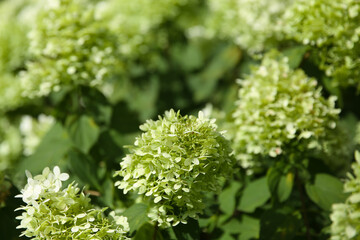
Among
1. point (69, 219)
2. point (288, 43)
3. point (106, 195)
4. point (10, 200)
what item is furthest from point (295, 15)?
point (10, 200)

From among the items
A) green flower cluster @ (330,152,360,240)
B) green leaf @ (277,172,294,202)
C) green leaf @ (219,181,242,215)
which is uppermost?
green leaf @ (219,181,242,215)

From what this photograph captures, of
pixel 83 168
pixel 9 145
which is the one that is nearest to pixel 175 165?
pixel 83 168

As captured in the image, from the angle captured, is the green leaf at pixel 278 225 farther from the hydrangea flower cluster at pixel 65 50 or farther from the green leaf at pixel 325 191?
the hydrangea flower cluster at pixel 65 50

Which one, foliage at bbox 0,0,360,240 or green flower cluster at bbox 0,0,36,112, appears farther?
green flower cluster at bbox 0,0,36,112

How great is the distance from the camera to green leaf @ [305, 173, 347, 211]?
142 cm

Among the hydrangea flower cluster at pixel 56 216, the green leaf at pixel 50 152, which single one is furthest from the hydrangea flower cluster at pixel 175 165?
the green leaf at pixel 50 152

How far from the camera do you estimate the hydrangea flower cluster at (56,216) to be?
104cm

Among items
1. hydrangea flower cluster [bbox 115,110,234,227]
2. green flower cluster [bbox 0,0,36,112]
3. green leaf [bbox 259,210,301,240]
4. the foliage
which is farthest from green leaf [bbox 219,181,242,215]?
A: green flower cluster [bbox 0,0,36,112]

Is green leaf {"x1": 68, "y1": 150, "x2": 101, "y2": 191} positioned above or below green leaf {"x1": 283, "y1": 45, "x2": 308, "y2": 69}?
below

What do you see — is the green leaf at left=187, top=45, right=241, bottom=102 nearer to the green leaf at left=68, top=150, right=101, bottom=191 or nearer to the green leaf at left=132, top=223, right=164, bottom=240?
the green leaf at left=68, top=150, right=101, bottom=191

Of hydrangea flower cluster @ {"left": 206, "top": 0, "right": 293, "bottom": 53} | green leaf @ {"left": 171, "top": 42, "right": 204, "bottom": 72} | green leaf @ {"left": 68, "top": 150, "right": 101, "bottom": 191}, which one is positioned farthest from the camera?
green leaf @ {"left": 171, "top": 42, "right": 204, "bottom": 72}

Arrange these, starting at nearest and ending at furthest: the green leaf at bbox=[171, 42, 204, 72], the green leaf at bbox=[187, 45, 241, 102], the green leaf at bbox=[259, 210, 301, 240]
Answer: the green leaf at bbox=[259, 210, 301, 240] → the green leaf at bbox=[187, 45, 241, 102] → the green leaf at bbox=[171, 42, 204, 72]

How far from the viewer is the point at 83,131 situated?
170 centimetres

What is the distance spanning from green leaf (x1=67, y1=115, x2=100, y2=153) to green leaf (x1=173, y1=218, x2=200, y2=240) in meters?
0.63
